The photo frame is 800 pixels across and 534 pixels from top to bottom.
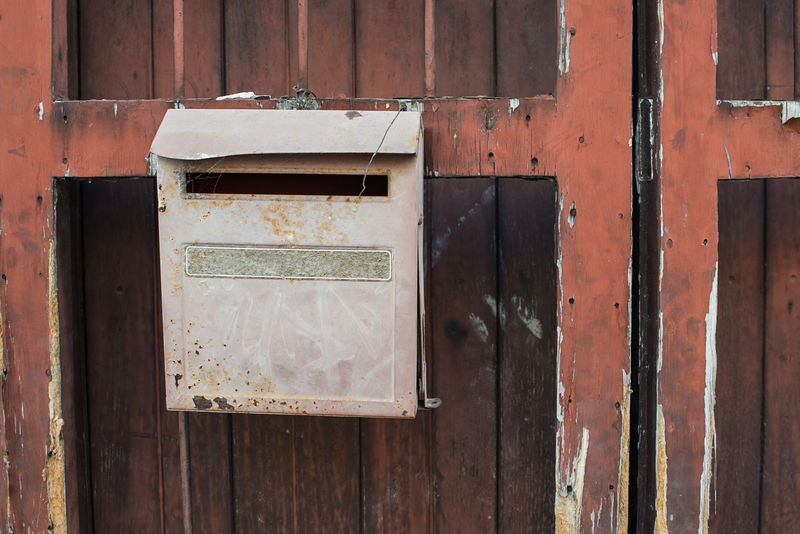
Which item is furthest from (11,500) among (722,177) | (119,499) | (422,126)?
(722,177)

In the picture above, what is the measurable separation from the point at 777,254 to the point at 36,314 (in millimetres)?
1232

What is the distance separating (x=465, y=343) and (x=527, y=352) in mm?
111

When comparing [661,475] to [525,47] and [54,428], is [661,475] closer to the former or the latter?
[525,47]

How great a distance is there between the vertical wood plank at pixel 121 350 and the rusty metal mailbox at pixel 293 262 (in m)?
0.30

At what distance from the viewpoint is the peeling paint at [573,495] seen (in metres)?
0.89

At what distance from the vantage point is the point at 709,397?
87 centimetres

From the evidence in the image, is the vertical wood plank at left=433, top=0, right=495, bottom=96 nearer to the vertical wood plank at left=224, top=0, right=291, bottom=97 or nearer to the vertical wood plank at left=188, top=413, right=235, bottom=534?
the vertical wood plank at left=224, top=0, right=291, bottom=97

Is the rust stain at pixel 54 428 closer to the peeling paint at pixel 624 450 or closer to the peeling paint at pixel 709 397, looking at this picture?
the peeling paint at pixel 624 450

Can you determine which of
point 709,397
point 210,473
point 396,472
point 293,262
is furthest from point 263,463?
point 709,397

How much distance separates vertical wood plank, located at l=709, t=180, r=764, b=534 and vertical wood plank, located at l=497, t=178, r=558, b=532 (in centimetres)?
30

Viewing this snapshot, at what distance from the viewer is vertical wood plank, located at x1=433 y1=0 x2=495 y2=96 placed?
109 cm

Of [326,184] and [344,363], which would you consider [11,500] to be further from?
[326,184]

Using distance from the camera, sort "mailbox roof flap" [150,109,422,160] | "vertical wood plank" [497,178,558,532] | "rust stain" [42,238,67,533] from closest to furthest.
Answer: "mailbox roof flap" [150,109,422,160]
"rust stain" [42,238,67,533]
"vertical wood plank" [497,178,558,532]

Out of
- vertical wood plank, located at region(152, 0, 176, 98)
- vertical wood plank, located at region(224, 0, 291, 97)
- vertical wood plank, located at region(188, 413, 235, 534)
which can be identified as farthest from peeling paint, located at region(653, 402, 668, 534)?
vertical wood plank, located at region(152, 0, 176, 98)
